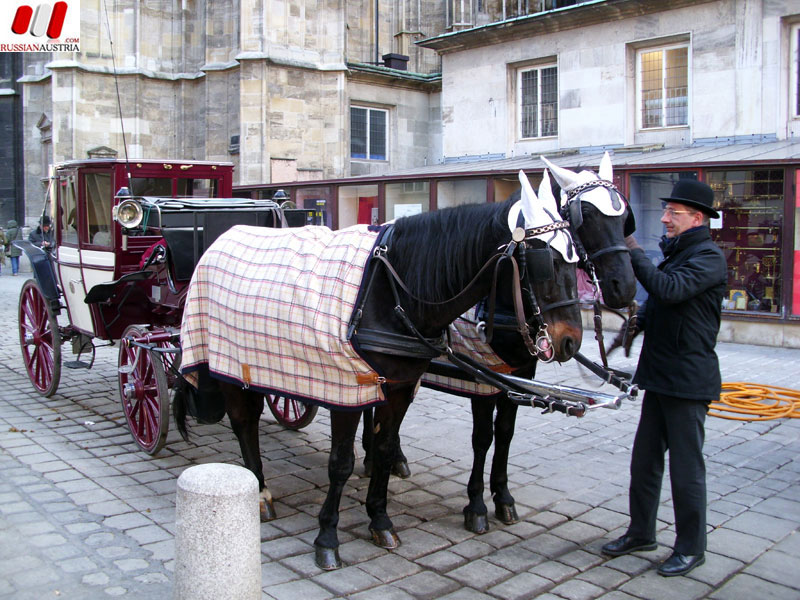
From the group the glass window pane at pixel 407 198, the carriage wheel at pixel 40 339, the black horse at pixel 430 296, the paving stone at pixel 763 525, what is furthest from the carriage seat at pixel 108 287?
the glass window pane at pixel 407 198

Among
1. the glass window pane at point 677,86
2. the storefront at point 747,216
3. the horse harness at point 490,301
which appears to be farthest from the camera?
the glass window pane at point 677,86

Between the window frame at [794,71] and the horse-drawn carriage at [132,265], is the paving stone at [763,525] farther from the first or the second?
the window frame at [794,71]

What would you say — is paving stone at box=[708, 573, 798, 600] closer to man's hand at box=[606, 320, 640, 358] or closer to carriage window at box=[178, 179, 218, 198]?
man's hand at box=[606, 320, 640, 358]

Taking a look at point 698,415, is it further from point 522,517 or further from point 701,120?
point 701,120

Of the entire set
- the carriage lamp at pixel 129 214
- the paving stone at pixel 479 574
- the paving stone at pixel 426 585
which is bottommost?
the paving stone at pixel 479 574

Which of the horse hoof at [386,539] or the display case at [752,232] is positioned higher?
the display case at [752,232]

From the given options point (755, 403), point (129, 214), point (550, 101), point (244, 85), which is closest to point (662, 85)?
point (550, 101)

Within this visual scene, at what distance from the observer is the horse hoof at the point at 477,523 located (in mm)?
4344

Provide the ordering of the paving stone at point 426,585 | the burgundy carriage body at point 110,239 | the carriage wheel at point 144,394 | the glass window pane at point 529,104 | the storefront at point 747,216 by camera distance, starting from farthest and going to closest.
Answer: the glass window pane at point 529,104 < the storefront at point 747,216 < the burgundy carriage body at point 110,239 < the carriage wheel at point 144,394 < the paving stone at point 426,585

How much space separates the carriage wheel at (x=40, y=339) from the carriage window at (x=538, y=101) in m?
11.3

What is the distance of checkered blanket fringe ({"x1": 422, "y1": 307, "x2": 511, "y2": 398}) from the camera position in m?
4.36

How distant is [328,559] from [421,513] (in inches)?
36.1

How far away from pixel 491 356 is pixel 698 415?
1.15 meters

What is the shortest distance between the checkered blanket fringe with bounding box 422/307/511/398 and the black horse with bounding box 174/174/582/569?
1.39 feet
